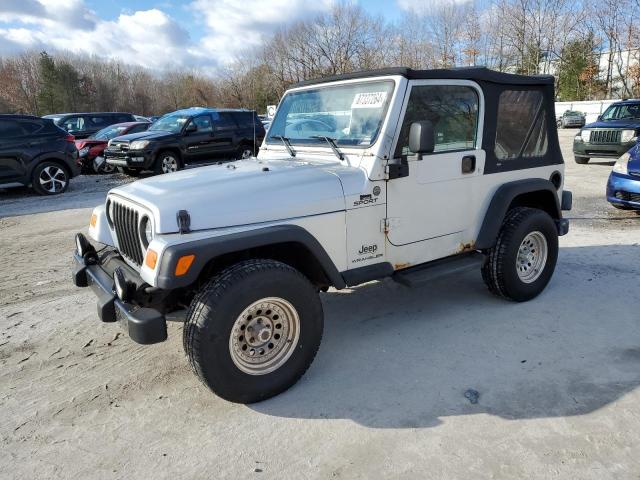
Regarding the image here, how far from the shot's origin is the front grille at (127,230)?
3158 mm

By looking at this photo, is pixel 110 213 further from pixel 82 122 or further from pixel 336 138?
pixel 82 122

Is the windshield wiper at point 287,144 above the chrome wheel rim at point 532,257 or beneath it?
above

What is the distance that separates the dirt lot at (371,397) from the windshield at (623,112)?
1034cm

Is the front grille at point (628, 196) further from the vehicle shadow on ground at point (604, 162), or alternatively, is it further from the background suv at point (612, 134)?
the vehicle shadow on ground at point (604, 162)

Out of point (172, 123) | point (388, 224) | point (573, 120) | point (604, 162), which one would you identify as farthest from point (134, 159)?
point (573, 120)

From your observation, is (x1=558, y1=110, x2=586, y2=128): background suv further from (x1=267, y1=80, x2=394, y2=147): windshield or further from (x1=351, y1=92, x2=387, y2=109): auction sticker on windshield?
(x1=351, y1=92, x2=387, y2=109): auction sticker on windshield

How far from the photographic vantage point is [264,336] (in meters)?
3.06

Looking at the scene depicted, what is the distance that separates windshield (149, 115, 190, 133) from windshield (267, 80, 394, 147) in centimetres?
905

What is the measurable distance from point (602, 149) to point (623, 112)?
173cm

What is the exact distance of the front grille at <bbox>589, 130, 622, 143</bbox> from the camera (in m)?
12.2

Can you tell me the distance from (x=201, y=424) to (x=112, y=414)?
0.59m

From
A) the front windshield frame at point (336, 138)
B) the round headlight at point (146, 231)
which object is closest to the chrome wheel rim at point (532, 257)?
the front windshield frame at point (336, 138)

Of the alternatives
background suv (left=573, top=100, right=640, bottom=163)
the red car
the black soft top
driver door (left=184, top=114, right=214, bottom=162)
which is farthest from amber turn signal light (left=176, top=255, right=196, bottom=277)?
the red car

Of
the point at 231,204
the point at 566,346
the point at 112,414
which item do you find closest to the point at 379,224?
the point at 231,204
